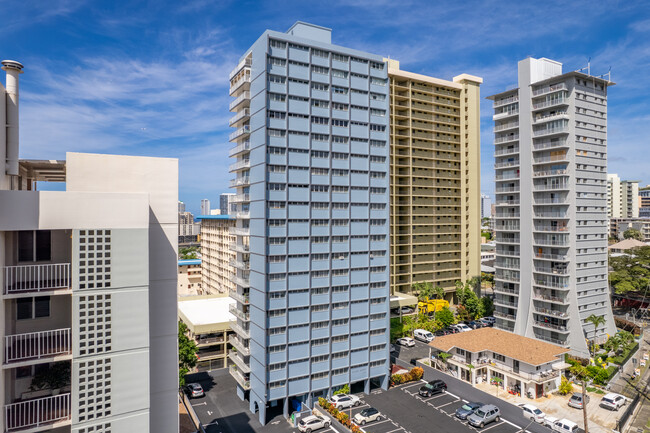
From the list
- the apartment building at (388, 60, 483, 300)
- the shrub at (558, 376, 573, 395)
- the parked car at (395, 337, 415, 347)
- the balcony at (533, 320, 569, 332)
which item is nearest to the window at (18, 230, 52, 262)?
the shrub at (558, 376, 573, 395)

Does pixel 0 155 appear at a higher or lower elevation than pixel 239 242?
higher

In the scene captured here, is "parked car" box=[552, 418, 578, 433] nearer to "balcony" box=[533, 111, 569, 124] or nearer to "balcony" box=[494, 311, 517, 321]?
"balcony" box=[494, 311, 517, 321]

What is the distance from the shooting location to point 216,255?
10738 cm

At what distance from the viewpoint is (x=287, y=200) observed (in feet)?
158

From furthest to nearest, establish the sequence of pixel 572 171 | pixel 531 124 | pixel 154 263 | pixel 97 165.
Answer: pixel 531 124, pixel 572 171, pixel 154 263, pixel 97 165

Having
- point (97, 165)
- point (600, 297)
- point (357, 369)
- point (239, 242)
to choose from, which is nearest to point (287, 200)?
point (239, 242)

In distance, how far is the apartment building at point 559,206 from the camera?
6253cm

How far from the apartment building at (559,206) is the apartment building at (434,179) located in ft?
71.5

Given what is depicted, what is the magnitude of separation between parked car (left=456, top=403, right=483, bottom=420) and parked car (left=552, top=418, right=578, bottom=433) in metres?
7.84

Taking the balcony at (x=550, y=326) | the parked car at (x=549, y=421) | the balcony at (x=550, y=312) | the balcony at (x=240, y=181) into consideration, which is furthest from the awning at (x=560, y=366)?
the balcony at (x=240, y=181)

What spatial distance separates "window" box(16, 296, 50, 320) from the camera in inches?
755

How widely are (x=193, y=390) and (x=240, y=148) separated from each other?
32.5 m

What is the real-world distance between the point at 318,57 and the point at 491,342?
152 feet

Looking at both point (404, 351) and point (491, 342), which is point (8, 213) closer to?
point (491, 342)
